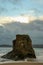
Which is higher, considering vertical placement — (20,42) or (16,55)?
(20,42)

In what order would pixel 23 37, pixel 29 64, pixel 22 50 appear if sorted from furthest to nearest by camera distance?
pixel 22 50 < pixel 23 37 < pixel 29 64

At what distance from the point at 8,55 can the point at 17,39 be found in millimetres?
3186

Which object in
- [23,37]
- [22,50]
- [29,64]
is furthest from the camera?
[22,50]

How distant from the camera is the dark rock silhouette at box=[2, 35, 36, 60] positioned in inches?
779

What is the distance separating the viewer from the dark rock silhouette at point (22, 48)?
779 inches

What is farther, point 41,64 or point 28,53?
point 28,53

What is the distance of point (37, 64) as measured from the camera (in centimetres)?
185

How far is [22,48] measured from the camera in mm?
20516

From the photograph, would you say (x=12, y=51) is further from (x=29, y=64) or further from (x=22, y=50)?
(x=29, y=64)

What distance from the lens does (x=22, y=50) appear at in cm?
2102

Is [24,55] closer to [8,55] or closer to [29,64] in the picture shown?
[8,55]

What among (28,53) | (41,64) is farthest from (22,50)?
(41,64)

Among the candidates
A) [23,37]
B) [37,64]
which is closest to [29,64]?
[37,64]

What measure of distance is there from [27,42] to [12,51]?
8.12 feet
